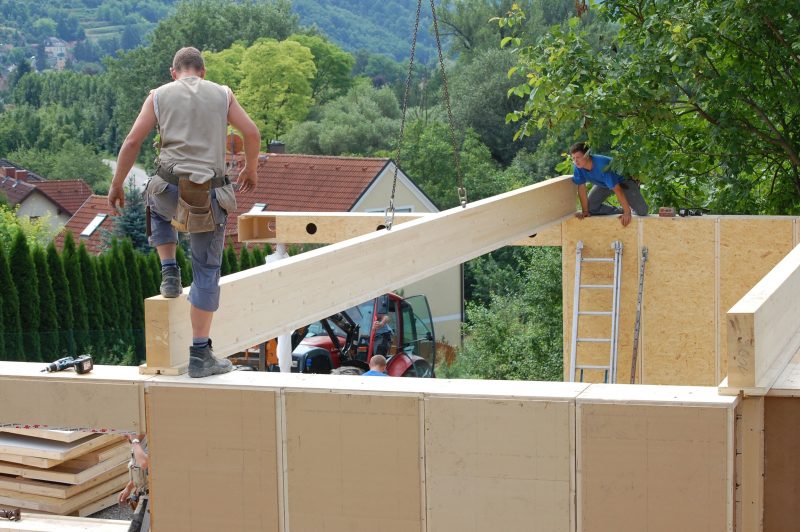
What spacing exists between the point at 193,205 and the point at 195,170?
0.17 m

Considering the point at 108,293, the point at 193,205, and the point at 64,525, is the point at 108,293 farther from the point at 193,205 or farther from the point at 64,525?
the point at 193,205

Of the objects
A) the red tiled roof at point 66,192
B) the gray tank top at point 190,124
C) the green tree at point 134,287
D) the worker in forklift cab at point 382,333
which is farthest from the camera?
the red tiled roof at point 66,192

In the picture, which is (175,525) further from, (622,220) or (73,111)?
(73,111)

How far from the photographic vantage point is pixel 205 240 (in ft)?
16.9

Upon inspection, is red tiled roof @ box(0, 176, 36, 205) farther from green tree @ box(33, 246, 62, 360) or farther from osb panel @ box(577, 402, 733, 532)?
osb panel @ box(577, 402, 733, 532)

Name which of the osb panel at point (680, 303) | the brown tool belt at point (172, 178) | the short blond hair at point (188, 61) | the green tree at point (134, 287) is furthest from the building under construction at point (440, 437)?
the green tree at point (134, 287)

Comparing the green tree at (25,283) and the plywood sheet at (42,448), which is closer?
the plywood sheet at (42,448)

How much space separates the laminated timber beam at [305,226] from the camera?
1143 centimetres

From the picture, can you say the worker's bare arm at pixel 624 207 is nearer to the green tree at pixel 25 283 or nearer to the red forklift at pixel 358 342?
the red forklift at pixel 358 342

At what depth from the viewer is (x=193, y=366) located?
16.9 ft

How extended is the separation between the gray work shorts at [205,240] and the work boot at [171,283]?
0.30 feet

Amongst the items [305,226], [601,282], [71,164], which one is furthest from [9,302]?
[71,164]

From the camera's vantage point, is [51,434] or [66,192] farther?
[66,192]

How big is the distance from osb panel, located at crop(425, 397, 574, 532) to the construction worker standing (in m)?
1.25
